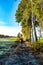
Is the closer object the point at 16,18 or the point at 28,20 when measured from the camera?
the point at 28,20

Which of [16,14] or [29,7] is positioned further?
[16,14]

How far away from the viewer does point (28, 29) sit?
153 feet

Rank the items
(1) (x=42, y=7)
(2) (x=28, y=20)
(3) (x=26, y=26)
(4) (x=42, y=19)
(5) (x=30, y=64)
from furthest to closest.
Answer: (3) (x=26, y=26), (2) (x=28, y=20), (4) (x=42, y=19), (1) (x=42, y=7), (5) (x=30, y=64)

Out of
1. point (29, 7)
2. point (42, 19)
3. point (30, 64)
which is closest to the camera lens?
point (30, 64)

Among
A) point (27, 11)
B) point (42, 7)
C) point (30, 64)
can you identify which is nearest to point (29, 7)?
point (27, 11)

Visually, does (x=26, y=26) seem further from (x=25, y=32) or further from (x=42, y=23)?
(x=42, y=23)

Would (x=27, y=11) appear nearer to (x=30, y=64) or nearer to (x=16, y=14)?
(x=16, y=14)

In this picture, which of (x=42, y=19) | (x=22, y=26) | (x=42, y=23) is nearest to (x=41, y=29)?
(x=42, y=23)

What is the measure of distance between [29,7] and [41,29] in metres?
6.06

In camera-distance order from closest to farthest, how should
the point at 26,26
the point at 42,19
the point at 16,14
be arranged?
the point at 42,19 → the point at 26,26 → the point at 16,14

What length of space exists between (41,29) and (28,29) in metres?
11.7

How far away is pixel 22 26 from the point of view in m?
49.5

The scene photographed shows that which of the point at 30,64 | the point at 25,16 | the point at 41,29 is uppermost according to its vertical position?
the point at 25,16

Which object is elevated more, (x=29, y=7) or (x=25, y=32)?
(x=29, y=7)
